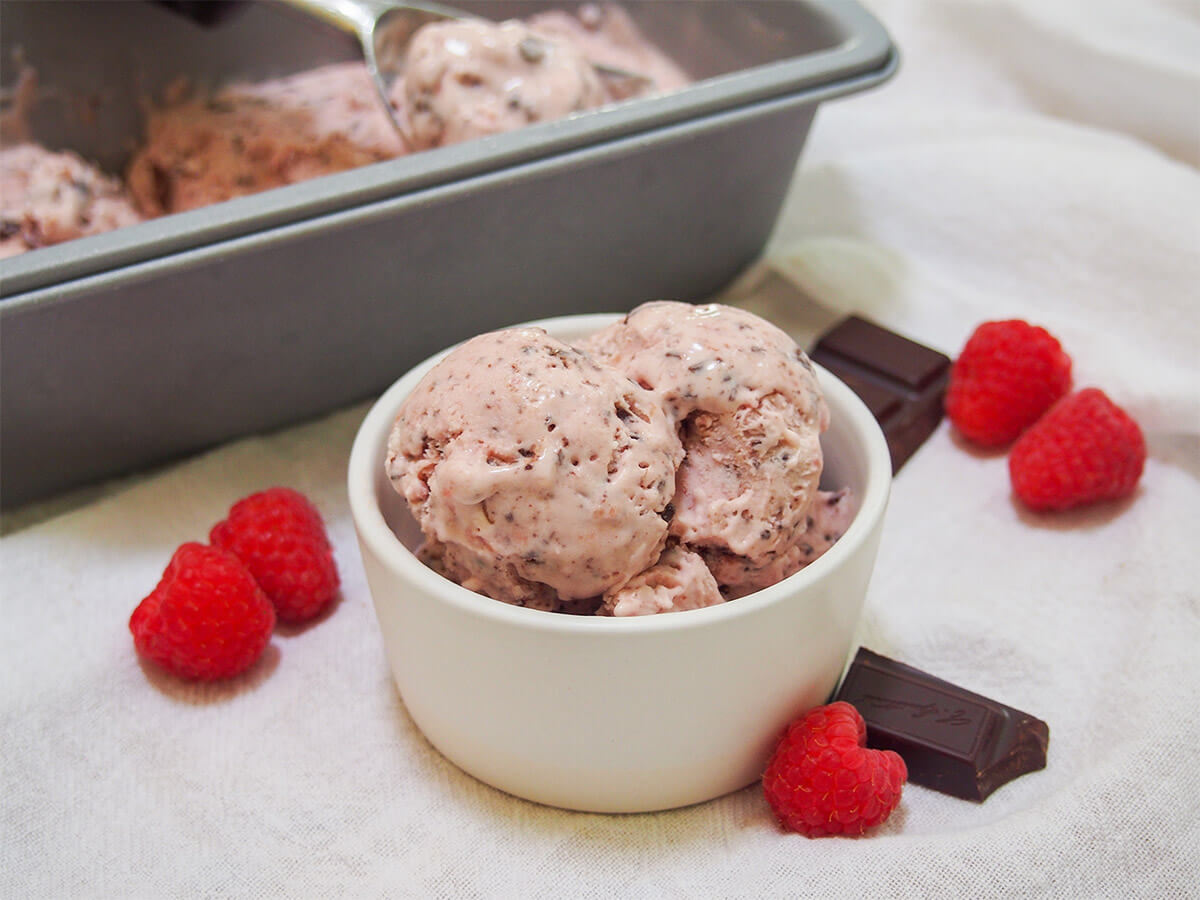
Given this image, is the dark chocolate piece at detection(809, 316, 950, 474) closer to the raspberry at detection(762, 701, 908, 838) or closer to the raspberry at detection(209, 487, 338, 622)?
the raspberry at detection(762, 701, 908, 838)

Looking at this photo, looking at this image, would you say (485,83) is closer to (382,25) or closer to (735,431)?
(382,25)

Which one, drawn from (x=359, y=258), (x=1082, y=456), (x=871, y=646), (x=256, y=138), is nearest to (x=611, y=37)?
(x=256, y=138)

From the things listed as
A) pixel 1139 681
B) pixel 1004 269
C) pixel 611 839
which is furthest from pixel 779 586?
pixel 1004 269

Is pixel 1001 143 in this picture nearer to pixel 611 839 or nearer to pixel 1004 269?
pixel 1004 269

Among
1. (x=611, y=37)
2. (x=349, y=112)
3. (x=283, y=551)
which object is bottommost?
(x=283, y=551)

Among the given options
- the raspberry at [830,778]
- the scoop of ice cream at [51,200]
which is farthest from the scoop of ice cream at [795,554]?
the scoop of ice cream at [51,200]

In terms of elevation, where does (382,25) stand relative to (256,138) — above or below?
above
